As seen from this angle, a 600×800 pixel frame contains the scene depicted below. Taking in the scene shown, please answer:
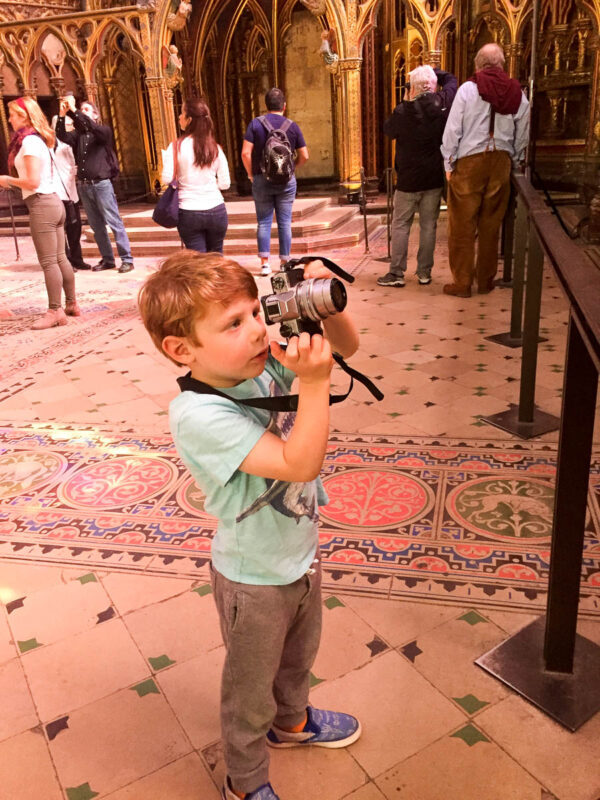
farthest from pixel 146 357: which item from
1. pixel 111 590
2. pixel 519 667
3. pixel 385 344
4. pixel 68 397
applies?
pixel 519 667

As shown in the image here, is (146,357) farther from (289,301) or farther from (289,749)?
(289,301)

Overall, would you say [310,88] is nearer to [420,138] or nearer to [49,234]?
[420,138]

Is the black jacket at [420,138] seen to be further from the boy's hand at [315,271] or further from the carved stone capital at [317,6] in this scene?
the carved stone capital at [317,6]

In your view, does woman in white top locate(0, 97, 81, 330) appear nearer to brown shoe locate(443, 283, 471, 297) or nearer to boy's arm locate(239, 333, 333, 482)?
brown shoe locate(443, 283, 471, 297)

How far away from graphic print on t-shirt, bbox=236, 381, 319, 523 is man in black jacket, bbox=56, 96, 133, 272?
249 inches

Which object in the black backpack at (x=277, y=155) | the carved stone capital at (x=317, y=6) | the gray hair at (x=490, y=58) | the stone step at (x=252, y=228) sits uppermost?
the carved stone capital at (x=317, y=6)

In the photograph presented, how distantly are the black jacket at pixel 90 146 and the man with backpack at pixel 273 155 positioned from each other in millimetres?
1752

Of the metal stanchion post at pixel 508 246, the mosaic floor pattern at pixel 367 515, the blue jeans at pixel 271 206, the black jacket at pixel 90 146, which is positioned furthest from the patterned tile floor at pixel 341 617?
the black jacket at pixel 90 146

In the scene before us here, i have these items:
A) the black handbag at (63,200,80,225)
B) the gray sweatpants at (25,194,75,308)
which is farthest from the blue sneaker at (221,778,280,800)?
the black handbag at (63,200,80,225)

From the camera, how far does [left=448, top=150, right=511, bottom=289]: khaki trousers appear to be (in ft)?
16.5

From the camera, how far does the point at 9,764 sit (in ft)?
5.22

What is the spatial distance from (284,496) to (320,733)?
68 centimetres

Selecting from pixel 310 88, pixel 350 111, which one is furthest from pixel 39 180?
pixel 310 88

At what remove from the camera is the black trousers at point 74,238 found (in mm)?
7582
